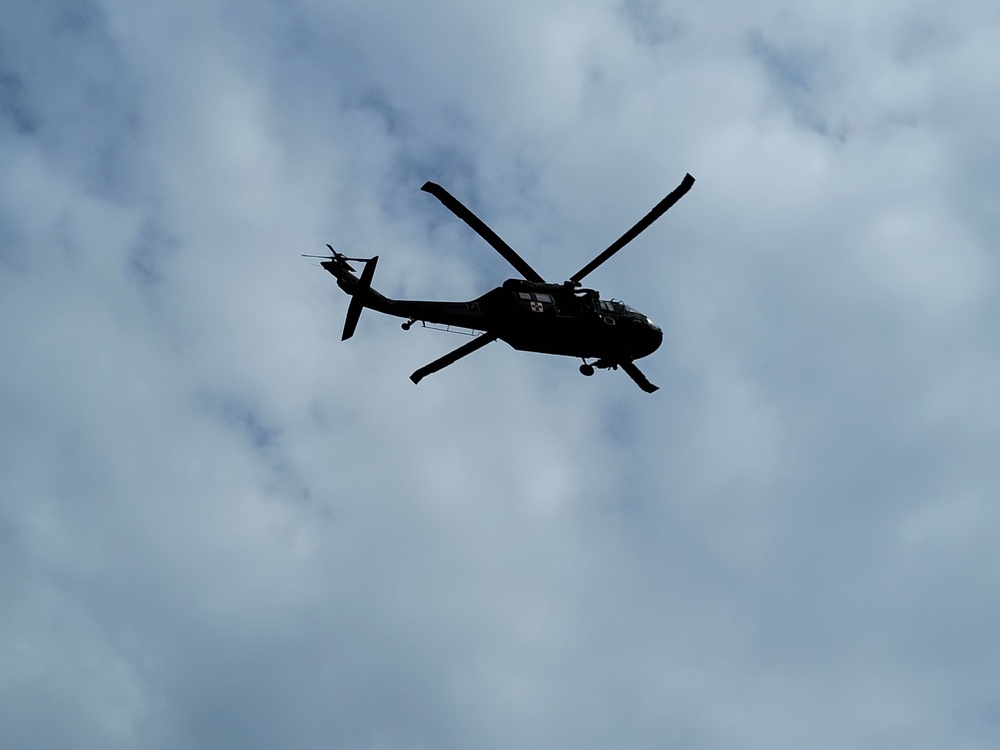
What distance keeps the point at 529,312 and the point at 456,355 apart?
12.4 ft

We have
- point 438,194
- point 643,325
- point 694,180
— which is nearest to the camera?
point 438,194

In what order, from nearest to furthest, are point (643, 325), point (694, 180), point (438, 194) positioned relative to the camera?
point (438, 194) → point (694, 180) → point (643, 325)

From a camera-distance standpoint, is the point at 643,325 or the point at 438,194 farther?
the point at 643,325

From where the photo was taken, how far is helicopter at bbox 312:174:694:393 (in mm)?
42312

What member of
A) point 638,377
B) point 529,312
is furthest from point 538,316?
point 638,377

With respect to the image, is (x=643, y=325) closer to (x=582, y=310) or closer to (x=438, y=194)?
(x=582, y=310)

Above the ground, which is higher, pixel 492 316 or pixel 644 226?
pixel 644 226

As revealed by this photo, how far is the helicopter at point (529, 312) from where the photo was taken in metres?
42.3

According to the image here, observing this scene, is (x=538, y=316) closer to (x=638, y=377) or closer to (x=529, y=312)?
(x=529, y=312)

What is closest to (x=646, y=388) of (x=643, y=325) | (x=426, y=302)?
(x=643, y=325)

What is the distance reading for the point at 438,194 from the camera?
137 feet

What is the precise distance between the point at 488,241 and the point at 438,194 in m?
3.38

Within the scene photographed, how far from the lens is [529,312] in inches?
1736

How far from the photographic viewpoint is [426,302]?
143 feet
